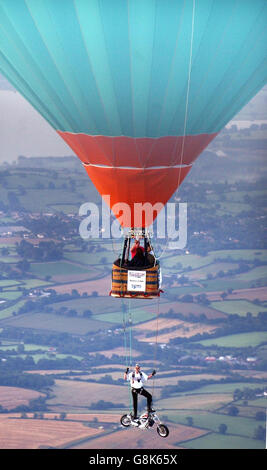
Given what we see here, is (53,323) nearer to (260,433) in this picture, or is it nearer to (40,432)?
(40,432)

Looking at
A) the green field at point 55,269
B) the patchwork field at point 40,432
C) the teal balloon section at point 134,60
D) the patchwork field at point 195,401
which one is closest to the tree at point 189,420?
the patchwork field at point 195,401

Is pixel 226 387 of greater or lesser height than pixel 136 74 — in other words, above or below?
below

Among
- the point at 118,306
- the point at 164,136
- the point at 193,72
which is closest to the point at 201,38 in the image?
the point at 193,72

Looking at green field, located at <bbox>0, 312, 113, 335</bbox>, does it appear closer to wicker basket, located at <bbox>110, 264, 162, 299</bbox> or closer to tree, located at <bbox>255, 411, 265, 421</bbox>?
tree, located at <bbox>255, 411, 265, 421</bbox>

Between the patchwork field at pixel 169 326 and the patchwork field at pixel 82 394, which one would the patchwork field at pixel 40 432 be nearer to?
the patchwork field at pixel 82 394

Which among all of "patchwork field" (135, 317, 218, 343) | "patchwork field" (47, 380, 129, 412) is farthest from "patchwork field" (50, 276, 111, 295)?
"patchwork field" (47, 380, 129, 412)
